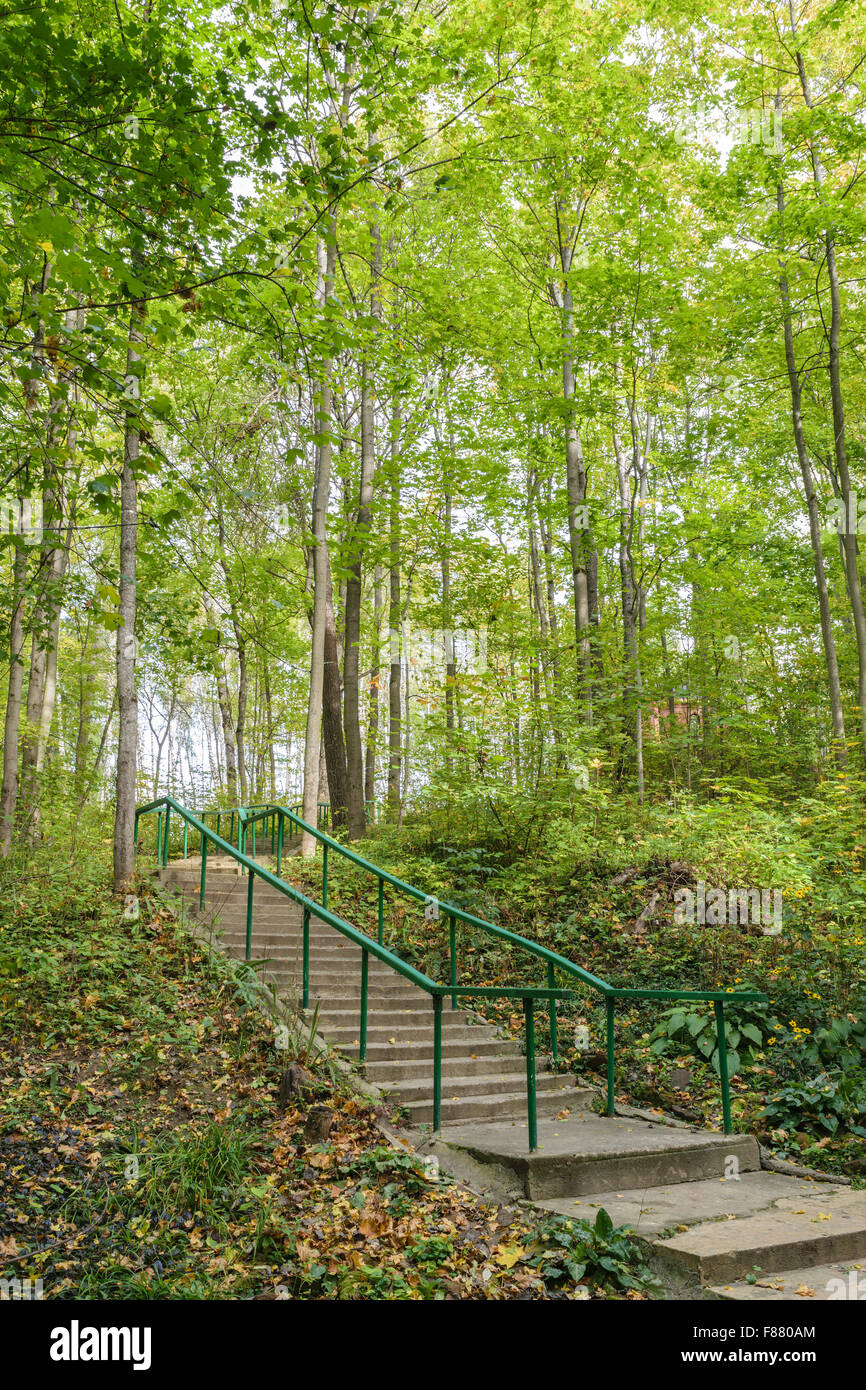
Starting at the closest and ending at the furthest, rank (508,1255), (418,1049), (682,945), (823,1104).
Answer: (508,1255) → (823,1104) → (418,1049) → (682,945)

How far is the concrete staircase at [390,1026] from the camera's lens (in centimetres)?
603

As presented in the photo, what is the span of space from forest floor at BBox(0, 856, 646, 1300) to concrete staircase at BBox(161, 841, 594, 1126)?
0.46 meters

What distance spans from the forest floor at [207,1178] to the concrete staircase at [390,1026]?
0.46m

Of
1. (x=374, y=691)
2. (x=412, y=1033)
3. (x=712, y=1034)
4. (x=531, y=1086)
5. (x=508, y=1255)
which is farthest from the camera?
(x=374, y=691)

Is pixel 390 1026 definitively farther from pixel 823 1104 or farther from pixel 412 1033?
pixel 823 1104

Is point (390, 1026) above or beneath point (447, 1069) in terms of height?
above

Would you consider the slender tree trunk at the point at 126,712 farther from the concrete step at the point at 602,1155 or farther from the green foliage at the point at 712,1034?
the green foliage at the point at 712,1034

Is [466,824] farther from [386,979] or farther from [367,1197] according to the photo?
[367,1197]

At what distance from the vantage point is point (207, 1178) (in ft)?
15.0

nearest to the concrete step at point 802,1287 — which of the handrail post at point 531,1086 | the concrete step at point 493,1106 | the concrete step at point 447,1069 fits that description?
the handrail post at point 531,1086

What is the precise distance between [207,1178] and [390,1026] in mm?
2523

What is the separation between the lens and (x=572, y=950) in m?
8.33

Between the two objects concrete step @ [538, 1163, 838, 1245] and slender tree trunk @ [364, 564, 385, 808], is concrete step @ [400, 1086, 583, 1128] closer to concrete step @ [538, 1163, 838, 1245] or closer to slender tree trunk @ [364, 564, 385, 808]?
concrete step @ [538, 1163, 838, 1245]

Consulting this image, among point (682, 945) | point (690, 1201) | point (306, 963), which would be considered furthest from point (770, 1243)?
point (682, 945)
